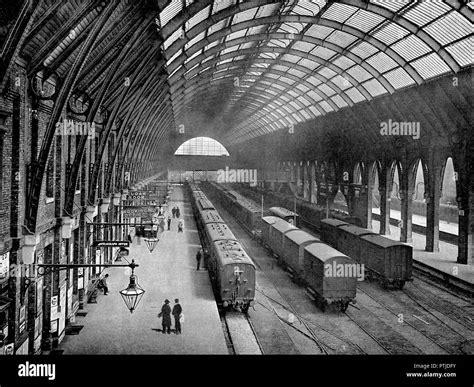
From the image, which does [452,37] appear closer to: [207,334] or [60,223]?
[207,334]

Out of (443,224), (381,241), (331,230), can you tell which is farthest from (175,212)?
(443,224)

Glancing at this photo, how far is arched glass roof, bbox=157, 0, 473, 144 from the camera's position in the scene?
66.5 feet

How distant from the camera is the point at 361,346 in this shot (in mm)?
14914

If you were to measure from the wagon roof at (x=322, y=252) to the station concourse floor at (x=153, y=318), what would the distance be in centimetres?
462

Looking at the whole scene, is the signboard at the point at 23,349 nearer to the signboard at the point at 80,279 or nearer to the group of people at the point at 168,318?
the group of people at the point at 168,318

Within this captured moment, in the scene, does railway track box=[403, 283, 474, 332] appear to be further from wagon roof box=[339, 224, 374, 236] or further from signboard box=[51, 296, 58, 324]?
signboard box=[51, 296, 58, 324]

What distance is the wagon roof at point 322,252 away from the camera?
1781 cm

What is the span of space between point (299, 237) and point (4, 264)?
1477cm

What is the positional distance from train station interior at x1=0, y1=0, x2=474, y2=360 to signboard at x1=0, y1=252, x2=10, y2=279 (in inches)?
4.8

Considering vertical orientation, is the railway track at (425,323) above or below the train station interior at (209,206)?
below

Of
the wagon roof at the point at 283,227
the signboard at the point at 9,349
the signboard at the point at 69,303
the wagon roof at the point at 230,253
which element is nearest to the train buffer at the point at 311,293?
the wagon roof at the point at 230,253

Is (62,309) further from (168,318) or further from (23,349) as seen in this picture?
(168,318)

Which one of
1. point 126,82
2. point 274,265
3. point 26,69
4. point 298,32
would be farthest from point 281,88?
point 26,69

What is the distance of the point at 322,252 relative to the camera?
18703 millimetres
